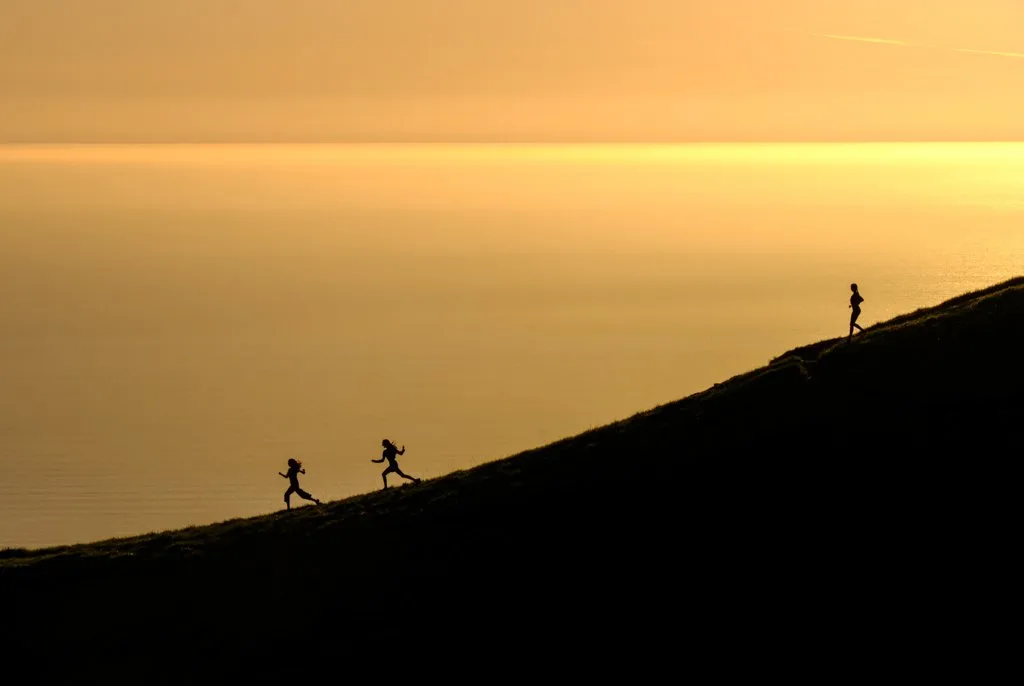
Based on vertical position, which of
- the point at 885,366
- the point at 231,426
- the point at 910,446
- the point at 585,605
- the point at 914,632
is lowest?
the point at 914,632

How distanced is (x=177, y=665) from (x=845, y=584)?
755 inches

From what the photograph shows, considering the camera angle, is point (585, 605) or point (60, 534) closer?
point (585, 605)

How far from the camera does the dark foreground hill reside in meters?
30.8

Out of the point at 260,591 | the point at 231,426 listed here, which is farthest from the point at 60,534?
the point at 260,591

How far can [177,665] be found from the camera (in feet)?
115

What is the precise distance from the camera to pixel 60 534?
12462 centimetres

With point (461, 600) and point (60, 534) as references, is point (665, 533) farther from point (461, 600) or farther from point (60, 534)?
point (60, 534)

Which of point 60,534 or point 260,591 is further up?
point 60,534

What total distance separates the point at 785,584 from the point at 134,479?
437ft

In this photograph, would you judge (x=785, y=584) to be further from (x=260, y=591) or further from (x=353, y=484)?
(x=353, y=484)

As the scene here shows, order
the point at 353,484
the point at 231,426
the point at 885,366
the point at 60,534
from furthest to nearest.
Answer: the point at 231,426 → the point at 353,484 → the point at 60,534 → the point at 885,366

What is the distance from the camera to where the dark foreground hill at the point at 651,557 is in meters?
30.8

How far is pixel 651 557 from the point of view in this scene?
3428 cm

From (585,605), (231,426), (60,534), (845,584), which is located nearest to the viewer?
(845,584)
